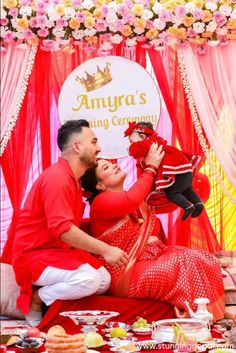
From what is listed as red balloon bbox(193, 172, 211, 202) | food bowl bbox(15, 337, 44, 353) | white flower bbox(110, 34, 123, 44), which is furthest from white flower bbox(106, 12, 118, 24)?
food bowl bbox(15, 337, 44, 353)

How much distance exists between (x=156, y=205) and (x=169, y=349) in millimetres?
1470

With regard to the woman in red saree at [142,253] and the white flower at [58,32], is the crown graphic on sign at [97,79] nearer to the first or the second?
the white flower at [58,32]

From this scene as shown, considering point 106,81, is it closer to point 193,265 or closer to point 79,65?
point 79,65

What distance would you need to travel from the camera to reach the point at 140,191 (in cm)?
425

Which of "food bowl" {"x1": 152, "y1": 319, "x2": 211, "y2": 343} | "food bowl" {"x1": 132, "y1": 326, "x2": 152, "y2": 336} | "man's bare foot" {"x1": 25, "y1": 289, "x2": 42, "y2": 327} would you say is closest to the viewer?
"food bowl" {"x1": 152, "y1": 319, "x2": 211, "y2": 343}

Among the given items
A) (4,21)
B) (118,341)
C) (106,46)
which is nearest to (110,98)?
(106,46)

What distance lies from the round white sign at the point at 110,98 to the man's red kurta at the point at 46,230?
24.8 inches

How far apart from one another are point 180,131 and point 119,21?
2.84ft

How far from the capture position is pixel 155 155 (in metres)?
4.36

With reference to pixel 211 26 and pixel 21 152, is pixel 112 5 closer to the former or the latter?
pixel 211 26

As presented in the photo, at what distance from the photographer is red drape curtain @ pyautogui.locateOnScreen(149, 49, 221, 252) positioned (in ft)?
15.3

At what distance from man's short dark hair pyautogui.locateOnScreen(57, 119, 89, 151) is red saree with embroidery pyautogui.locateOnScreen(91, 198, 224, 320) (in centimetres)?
44

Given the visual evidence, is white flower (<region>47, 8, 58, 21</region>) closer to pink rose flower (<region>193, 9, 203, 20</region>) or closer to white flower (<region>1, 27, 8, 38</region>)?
white flower (<region>1, 27, 8, 38</region>)

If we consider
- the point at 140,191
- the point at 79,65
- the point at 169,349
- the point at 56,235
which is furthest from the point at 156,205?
the point at 169,349
